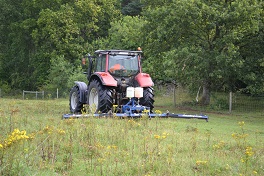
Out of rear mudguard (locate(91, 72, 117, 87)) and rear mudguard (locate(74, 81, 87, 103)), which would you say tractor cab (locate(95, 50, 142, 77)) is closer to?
rear mudguard (locate(91, 72, 117, 87))

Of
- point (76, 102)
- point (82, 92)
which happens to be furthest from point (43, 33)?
point (82, 92)

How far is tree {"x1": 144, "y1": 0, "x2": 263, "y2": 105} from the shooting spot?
1988 centimetres

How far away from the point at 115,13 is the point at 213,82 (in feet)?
61.9

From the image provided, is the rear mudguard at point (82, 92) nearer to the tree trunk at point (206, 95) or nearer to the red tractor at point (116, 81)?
the red tractor at point (116, 81)

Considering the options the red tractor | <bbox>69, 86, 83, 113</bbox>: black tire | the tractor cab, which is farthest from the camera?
<bbox>69, 86, 83, 113</bbox>: black tire

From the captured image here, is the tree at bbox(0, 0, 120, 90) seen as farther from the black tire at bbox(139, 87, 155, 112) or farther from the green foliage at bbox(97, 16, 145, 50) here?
the black tire at bbox(139, 87, 155, 112)

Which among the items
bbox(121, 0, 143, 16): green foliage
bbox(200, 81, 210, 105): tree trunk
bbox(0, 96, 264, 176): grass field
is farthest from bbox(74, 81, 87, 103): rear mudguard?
bbox(121, 0, 143, 16): green foliage

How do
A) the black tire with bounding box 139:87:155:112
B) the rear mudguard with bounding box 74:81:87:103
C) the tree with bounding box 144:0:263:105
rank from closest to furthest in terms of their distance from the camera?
the black tire with bounding box 139:87:155:112 < the rear mudguard with bounding box 74:81:87:103 < the tree with bounding box 144:0:263:105

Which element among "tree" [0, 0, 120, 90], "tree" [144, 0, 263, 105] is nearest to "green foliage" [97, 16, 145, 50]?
"tree" [0, 0, 120, 90]

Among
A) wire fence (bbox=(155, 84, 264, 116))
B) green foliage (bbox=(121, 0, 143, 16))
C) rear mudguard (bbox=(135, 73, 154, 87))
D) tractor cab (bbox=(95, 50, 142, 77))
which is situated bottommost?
wire fence (bbox=(155, 84, 264, 116))

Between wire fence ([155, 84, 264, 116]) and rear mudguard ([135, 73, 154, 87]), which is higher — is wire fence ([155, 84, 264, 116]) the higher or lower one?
the lower one

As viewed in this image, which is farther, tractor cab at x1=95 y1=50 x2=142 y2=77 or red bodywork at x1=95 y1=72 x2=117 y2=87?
tractor cab at x1=95 y1=50 x2=142 y2=77

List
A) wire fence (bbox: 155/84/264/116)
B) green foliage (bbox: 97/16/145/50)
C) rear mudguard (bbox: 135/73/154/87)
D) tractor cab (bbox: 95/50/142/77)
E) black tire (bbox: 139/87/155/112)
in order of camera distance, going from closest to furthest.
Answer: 1. rear mudguard (bbox: 135/73/154/87)
2. black tire (bbox: 139/87/155/112)
3. tractor cab (bbox: 95/50/142/77)
4. wire fence (bbox: 155/84/264/116)
5. green foliage (bbox: 97/16/145/50)

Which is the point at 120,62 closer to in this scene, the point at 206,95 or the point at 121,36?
the point at 206,95
